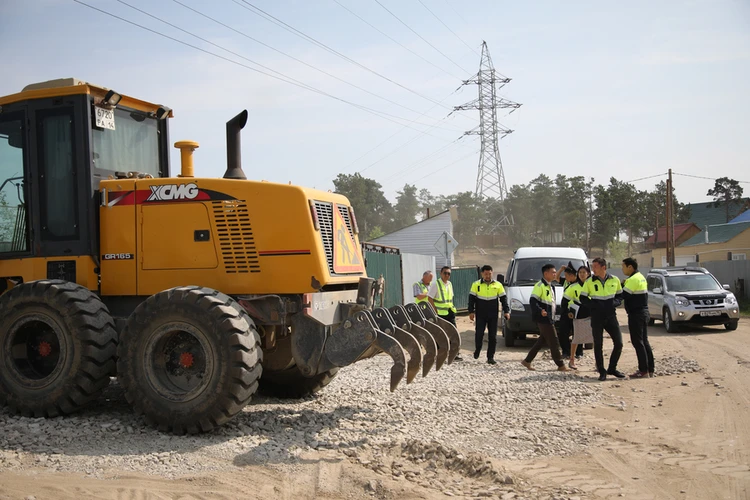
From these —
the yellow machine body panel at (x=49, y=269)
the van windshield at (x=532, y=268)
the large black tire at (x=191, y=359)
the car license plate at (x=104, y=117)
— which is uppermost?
the car license plate at (x=104, y=117)

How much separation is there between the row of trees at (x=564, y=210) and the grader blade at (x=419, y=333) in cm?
6105

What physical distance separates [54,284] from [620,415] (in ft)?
20.8

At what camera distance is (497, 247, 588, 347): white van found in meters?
15.2

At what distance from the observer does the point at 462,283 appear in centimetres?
2728

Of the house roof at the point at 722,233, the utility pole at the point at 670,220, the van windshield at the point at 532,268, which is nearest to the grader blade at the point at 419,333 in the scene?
the van windshield at the point at 532,268

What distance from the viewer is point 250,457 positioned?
6.03 metres

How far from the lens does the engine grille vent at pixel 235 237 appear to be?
7121mm

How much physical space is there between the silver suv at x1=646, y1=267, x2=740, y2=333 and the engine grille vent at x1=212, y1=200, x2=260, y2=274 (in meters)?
15.0

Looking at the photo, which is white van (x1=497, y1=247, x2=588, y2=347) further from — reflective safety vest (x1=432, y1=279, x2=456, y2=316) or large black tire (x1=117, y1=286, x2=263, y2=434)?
large black tire (x1=117, y1=286, x2=263, y2=434)

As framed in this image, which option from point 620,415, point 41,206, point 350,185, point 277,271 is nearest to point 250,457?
point 277,271

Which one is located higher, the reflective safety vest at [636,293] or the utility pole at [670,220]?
the utility pole at [670,220]

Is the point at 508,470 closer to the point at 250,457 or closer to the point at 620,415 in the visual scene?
the point at 250,457

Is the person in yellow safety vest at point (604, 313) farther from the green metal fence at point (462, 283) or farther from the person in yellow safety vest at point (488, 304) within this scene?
the green metal fence at point (462, 283)

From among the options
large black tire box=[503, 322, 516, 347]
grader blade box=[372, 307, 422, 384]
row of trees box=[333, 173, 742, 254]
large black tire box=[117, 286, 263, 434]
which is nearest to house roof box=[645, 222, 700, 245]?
row of trees box=[333, 173, 742, 254]
